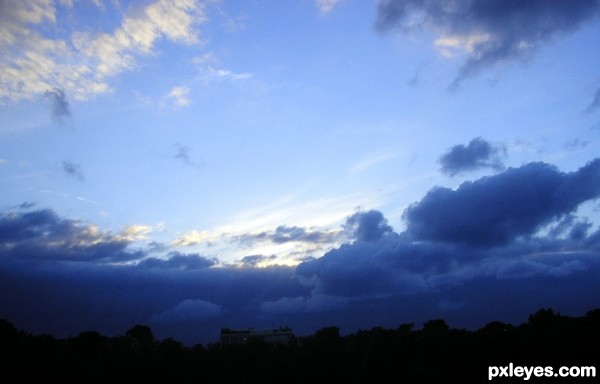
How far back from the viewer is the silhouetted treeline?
146ft

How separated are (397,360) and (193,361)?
22.1m

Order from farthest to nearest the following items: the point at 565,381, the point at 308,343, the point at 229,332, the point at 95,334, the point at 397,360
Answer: the point at 229,332 < the point at 95,334 < the point at 308,343 < the point at 397,360 < the point at 565,381

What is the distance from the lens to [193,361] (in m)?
53.6

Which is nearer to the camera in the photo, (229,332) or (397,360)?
(397,360)

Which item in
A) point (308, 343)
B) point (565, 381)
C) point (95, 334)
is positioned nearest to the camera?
point (565, 381)

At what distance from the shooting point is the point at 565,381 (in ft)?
138

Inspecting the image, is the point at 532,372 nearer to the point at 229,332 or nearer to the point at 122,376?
the point at 122,376

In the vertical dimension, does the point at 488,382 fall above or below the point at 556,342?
below

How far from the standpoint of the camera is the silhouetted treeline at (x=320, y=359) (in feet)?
146

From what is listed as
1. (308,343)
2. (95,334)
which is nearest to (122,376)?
(308,343)

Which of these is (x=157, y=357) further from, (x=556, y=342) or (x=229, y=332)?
(x=229, y=332)

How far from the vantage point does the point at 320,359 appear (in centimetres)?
5141

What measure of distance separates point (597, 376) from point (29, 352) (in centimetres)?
5509

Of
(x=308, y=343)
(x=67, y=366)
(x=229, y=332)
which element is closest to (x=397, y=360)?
(x=308, y=343)
